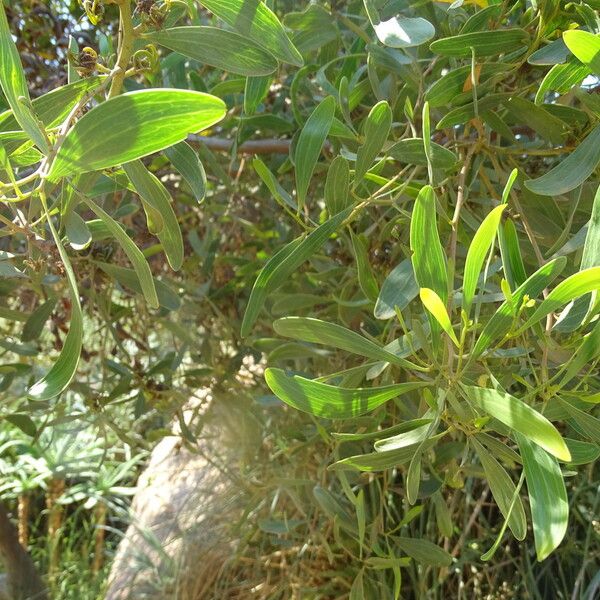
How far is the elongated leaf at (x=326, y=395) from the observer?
0.39m

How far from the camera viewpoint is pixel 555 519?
1.12ft

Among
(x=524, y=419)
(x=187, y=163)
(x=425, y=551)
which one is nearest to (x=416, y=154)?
(x=187, y=163)

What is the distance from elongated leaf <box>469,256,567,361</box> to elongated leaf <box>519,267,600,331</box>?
14 mm

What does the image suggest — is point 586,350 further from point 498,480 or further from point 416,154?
point 416,154

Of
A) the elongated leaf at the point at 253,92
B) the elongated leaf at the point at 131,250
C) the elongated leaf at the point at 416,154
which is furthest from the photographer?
the elongated leaf at the point at 253,92

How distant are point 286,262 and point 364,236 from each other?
0.21 metres

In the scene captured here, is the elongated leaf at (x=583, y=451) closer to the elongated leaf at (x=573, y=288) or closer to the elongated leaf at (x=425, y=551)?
the elongated leaf at (x=573, y=288)

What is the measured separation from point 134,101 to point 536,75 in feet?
2.11

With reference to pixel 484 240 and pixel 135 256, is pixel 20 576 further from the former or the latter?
pixel 484 240

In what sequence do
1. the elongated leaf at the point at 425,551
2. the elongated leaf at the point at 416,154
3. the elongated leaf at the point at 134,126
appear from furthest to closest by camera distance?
1. the elongated leaf at the point at 425,551
2. the elongated leaf at the point at 416,154
3. the elongated leaf at the point at 134,126

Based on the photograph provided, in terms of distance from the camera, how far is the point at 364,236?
702mm

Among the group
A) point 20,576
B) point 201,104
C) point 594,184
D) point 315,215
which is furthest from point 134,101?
point 20,576

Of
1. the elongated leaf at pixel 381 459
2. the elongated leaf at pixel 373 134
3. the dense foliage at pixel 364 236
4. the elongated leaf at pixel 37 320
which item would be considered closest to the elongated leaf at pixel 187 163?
the dense foliage at pixel 364 236

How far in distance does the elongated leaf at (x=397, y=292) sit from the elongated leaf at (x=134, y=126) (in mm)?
205
